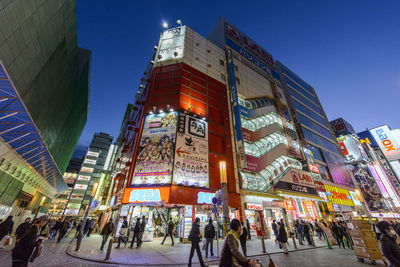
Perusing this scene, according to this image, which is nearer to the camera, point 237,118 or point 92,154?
point 237,118

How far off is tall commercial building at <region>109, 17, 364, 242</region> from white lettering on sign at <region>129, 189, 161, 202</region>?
0.26 ft

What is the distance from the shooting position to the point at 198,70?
23562 mm

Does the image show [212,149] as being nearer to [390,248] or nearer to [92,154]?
[390,248]

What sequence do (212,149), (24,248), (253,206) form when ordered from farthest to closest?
(212,149)
(253,206)
(24,248)

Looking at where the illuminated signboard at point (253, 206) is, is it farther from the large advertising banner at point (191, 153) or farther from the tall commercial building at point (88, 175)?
the tall commercial building at point (88, 175)

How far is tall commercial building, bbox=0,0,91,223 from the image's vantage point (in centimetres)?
867

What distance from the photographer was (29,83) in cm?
1229

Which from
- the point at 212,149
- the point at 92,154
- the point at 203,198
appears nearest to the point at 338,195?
the point at 212,149

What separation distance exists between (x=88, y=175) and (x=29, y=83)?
6250 centimetres

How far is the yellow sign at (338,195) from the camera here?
26.5 m

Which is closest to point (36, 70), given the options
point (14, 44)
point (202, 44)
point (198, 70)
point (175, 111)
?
point (14, 44)

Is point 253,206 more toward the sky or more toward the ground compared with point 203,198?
more toward the ground

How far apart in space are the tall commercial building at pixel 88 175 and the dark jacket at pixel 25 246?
177ft

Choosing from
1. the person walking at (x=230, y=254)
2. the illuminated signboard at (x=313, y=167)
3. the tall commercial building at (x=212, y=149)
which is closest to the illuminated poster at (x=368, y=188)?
the tall commercial building at (x=212, y=149)
